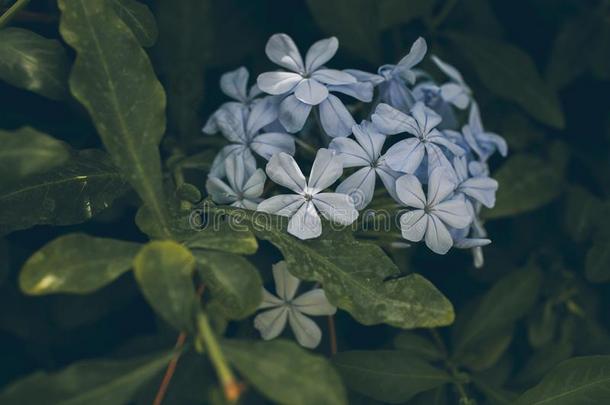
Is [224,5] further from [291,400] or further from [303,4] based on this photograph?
[291,400]

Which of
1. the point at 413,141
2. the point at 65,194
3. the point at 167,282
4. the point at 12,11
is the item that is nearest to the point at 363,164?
the point at 413,141

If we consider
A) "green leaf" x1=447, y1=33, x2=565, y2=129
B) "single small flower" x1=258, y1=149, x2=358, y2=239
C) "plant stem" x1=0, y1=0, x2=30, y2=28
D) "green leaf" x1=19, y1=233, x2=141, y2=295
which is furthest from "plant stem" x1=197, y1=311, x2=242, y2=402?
"green leaf" x1=447, y1=33, x2=565, y2=129

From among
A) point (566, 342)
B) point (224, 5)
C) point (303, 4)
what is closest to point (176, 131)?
point (224, 5)

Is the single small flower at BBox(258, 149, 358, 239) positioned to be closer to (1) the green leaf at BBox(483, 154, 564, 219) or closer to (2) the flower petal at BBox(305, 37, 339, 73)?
(2) the flower petal at BBox(305, 37, 339, 73)

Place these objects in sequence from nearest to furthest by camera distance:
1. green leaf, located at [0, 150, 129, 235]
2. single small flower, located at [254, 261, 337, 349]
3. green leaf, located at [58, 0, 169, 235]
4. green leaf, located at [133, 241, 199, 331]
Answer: green leaf, located at [133, 241, 199, 331] → green leaf, located at [58, 0, 169, 235] → green leaf, located at [0, 150, 129, 235] → single small flower, located at [254, 261, 337, 349]

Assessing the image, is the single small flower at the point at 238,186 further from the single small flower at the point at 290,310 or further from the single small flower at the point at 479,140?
the single small flower at the point at 479,140

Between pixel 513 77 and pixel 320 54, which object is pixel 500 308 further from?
pixel 320 54
